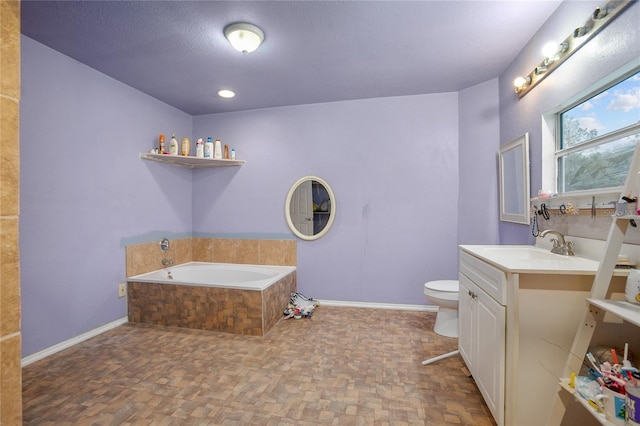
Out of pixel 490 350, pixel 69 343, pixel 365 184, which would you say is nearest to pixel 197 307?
pixel 69 343

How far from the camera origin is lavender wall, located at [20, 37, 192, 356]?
6.71 ft

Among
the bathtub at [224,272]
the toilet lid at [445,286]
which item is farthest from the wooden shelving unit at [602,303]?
the bathtub at [224,272]

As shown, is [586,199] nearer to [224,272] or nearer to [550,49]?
[550,49]

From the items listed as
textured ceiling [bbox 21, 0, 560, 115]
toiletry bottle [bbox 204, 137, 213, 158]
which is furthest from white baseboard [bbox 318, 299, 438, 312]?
textured ceiling [bbox 21, 0, 560, 115]

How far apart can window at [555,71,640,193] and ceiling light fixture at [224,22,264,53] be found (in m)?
1.99

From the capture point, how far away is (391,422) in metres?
1.47

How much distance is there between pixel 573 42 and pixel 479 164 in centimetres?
125

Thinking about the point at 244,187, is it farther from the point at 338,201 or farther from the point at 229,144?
the point at 338,201

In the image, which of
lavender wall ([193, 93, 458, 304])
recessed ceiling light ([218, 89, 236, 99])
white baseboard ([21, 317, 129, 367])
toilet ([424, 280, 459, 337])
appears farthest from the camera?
lavender wall ([193, 93, 458, 304])

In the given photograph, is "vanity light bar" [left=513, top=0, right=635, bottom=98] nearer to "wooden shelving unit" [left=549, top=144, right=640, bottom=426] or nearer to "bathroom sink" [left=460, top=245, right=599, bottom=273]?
"wooden shelving unit" [left=549, top=144, right=640, bottom=426]

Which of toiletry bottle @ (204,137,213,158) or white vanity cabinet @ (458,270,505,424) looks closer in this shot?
white vanity cabinet @ (458,270,505,424)

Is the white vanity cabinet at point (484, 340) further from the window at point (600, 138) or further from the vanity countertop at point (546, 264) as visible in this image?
the window at point (600, 138)

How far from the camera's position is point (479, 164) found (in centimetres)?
273

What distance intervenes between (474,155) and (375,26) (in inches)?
61.3
